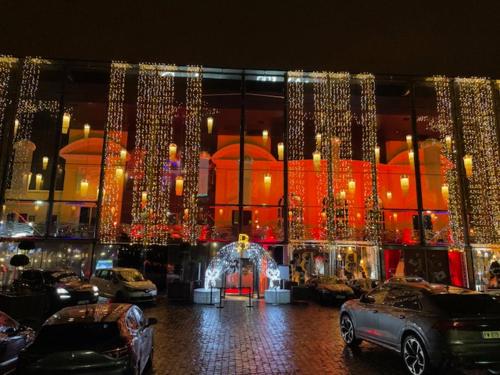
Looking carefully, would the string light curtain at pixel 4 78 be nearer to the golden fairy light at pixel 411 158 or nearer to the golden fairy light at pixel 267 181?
the golden fairy light at pixel 267 181

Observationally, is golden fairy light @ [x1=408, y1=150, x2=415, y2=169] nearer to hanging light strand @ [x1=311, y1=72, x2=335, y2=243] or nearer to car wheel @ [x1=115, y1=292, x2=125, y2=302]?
hanging light strand @ [x1=311, y1=72, x2=335, y2=243]

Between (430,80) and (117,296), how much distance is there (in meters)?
22.1

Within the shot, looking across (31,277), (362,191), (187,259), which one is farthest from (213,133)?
(31,277)

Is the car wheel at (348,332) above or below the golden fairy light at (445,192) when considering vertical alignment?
below

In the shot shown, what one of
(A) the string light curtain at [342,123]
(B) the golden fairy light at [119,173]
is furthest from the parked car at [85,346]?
(A) the string light curtain at [342,123]

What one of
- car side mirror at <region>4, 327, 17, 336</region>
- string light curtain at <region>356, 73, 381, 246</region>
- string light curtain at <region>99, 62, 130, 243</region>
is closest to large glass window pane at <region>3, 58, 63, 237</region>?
string light curtain at <region>99, 62, 130, 243</region>

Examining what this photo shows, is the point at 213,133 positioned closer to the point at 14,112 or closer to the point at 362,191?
the point at 362,191

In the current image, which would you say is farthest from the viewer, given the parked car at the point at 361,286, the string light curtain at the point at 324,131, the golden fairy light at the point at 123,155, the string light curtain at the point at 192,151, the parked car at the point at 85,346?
the string light curtain at the point at 324,131

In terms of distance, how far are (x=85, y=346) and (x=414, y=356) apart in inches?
210

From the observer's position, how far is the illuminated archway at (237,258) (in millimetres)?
17953

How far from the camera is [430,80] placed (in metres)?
25.0

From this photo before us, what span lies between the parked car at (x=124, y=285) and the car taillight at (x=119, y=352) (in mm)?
12281

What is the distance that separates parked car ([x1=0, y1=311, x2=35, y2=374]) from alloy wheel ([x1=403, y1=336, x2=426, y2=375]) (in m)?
6.69

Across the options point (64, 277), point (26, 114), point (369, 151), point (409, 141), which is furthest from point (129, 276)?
point (409, 141)
